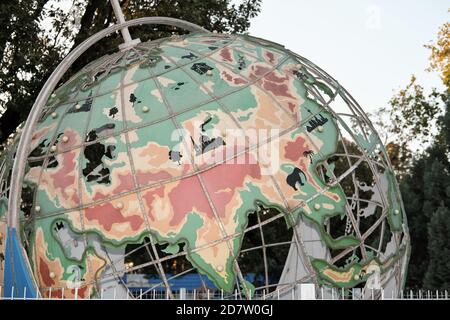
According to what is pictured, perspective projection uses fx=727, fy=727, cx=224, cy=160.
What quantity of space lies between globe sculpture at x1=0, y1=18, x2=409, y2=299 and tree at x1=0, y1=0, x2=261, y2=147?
429 centimetres

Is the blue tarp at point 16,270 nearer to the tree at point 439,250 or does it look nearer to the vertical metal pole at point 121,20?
the vertical metal pole at point 121,20

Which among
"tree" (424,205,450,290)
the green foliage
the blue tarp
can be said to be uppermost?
the green foliage

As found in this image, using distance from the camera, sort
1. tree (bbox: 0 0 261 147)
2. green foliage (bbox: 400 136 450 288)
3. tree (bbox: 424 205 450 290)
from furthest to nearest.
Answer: green foliage (bbox: 400 136 450 288), tree (bbox: 424 205 450 290), tree (bbox: 0 0 261 147)

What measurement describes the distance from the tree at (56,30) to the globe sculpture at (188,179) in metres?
4.29

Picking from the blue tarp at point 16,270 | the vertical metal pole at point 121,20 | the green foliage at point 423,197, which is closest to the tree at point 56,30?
the vertical metal pole at point 121,20

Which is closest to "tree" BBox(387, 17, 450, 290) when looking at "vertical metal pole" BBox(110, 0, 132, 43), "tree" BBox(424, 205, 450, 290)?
"tree" BBox(424, 205, 450, 290)

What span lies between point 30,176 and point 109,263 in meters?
1.27

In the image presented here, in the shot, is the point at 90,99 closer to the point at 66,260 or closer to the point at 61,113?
the point at 61,113

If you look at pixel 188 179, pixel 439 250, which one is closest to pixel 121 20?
pixel 188 179

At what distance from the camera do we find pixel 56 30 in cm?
1302

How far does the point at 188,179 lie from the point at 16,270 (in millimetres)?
1801

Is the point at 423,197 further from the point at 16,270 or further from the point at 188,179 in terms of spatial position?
the point at 16,270

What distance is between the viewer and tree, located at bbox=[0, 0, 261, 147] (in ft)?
38.3

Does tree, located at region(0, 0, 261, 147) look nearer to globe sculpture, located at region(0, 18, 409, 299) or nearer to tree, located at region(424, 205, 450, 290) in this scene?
globe sculpture, located at region(0, 18, 409, 299)
